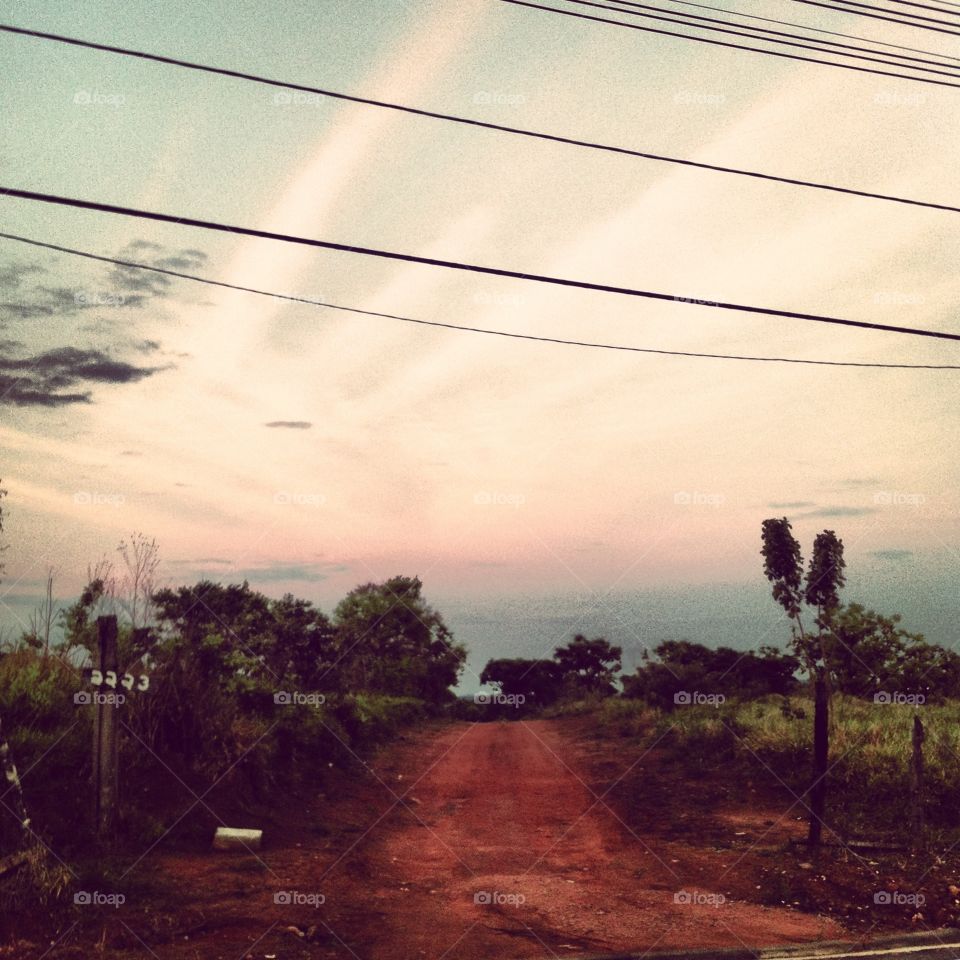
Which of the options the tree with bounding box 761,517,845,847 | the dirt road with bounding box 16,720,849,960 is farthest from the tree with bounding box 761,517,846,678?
the dirt road with bounding box 16,720,849,960

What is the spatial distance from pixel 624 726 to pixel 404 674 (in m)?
10.7

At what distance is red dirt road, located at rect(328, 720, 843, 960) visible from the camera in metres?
7.82

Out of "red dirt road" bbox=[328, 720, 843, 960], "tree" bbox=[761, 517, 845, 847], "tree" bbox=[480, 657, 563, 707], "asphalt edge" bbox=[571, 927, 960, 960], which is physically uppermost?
"tree" bbox=[761, 517, 845, 847]

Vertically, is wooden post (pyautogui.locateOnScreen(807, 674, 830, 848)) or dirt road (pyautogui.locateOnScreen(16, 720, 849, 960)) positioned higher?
wooden post (pyautogui.locateOnScreen(807, 674, 830, 848))

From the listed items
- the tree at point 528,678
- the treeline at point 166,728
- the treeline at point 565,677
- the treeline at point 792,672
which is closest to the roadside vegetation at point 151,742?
the treeline at point 166,728

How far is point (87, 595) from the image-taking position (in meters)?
12.1

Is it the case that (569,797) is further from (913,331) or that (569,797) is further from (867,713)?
(913,331)

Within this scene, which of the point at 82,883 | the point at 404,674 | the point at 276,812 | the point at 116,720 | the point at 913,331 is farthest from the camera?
the point at 404,674

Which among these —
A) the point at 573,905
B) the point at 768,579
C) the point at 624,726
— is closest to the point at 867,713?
the point at 768,579

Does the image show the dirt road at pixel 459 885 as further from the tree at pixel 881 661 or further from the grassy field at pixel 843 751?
the tree at pixel 881 661

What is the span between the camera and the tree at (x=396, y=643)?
1187 inches

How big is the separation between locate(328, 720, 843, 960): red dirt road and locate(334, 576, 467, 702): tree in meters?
13.7

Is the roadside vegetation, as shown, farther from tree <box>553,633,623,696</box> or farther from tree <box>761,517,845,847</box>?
tree <box>553,633,623,696</box>

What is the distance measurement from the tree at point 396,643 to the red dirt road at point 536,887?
13721mm
